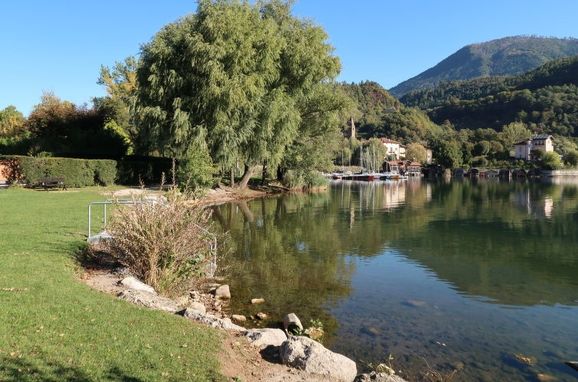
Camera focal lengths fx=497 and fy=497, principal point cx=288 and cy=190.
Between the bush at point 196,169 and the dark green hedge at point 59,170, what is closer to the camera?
the bush at point 196,169

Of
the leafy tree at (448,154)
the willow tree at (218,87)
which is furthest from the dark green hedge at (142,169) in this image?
the leafy tree at (448,154)

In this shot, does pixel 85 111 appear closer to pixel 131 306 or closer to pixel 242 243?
pixel 242 243

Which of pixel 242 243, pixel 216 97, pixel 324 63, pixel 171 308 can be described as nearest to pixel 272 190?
pixel 324 63

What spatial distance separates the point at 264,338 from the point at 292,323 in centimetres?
191

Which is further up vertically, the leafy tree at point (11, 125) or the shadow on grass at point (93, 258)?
the leafy tree at point (11, 125)

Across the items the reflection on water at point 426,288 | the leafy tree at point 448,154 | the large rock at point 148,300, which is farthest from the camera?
the leafy tree at point 448,154

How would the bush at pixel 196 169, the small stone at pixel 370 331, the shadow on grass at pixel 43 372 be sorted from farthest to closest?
the bush at pixel 196 169 → the small stone at pixel 370 331 → the shadow on grass at pixel 43 372

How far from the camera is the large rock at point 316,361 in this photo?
23.0ft

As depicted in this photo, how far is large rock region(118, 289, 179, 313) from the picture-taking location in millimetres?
9008

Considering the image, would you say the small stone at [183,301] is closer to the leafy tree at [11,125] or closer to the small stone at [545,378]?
the small stone at [545,378]

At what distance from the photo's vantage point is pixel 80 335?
6594 mm

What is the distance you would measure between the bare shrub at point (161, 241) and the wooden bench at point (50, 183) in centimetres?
2331

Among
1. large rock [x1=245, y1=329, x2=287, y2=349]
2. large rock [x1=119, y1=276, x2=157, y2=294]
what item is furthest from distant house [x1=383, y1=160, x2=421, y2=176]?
large rock [x1=245, y1=329, x2=287, y2=349]

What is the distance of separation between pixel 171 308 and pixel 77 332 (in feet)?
8.43
